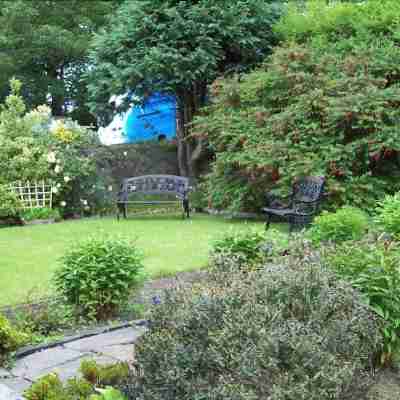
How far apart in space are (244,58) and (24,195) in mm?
5663

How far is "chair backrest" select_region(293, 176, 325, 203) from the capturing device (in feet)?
29.6

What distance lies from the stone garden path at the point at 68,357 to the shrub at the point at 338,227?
2237 mm

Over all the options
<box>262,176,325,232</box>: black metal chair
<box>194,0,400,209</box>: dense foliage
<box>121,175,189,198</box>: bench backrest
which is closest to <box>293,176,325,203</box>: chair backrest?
<box>262,176,325,232</box>: black metal chair

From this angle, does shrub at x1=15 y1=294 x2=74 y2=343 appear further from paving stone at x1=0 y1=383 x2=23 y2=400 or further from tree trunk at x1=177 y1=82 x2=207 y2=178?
tree trunk at x1=177 y1=82 x2=207 y2=178

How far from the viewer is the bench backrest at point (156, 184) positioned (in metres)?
11.9

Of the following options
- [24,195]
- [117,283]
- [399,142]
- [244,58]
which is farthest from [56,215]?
[117,283]

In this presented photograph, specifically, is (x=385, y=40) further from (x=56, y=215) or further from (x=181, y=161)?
(x=56, y=215)

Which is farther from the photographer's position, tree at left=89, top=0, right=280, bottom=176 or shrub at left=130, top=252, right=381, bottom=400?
tree at left=89, top=0, right=280, bottom=176

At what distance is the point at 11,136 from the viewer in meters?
12.0

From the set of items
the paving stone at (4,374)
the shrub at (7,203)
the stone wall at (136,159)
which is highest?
the stone wall at (136,159)

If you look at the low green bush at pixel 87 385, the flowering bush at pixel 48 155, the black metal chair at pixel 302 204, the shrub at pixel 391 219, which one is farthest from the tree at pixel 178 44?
the low green bush at pixel 87 385

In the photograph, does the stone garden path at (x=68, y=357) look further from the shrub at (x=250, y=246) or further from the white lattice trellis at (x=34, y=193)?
the white lattice trellis at (x=34, y=193)

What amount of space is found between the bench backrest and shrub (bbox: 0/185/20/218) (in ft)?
6.67

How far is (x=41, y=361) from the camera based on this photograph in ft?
11.9
